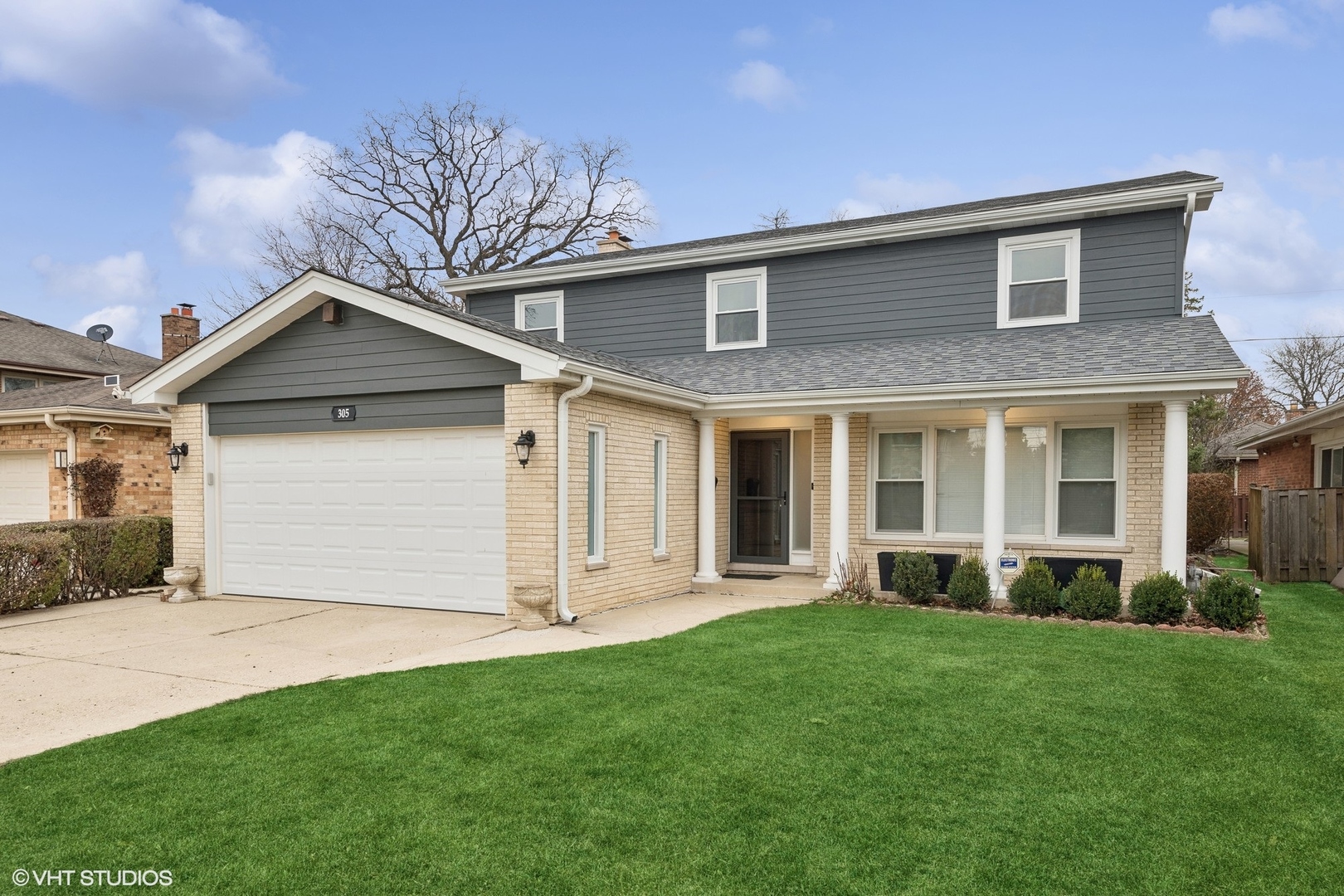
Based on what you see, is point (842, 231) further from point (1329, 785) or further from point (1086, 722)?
point (1329, 785)

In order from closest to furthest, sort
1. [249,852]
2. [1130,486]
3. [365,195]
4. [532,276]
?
Result: [249,852], [1130,486], [532,276], [365,195]

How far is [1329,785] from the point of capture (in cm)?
457

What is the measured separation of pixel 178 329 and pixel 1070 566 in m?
16.2

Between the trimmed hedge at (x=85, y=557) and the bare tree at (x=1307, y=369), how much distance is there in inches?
1759

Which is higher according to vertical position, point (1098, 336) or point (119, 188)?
point (119, 188)

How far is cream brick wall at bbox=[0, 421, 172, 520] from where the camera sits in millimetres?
15531

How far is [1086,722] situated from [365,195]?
3024cm

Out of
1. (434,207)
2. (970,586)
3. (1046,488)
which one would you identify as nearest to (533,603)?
(970,586)

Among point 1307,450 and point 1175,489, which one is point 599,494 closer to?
point 1175,489

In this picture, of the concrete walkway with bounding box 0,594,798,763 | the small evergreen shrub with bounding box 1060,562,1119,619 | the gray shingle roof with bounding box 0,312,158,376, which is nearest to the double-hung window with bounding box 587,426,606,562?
the concrete walkway with bounding box 0,594,798,763

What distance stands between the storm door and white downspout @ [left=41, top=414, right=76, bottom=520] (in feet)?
39.1

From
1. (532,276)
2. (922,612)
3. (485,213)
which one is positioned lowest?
(922,612)

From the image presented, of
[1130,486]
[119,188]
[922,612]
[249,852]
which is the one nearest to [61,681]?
[249,852]

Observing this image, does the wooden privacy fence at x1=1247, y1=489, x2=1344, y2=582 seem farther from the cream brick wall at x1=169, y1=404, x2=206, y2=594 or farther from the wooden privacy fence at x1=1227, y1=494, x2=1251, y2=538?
the cream brick wall at x1=169, y1=404, x2=206, y2=594
